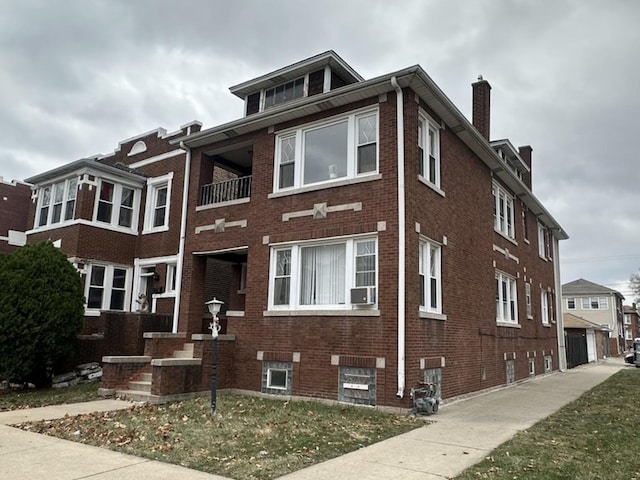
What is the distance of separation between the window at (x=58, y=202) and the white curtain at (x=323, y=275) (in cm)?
994

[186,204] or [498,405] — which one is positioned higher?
[186,204]

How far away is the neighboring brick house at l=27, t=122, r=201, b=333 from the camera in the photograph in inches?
685

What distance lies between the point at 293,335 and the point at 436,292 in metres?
3.49

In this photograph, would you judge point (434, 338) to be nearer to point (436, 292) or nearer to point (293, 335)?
point (436, 292)

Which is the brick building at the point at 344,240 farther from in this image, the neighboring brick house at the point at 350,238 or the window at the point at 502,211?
the window at the point at 502,211

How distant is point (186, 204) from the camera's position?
15117 mm

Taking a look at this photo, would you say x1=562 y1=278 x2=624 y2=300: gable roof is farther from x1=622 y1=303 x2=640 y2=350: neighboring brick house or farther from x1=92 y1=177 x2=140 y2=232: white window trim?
x1=92 y1=177 x2=140 y2=232: white window trim

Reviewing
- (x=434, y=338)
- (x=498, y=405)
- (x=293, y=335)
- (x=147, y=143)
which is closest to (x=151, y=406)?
(x=293, y=335)

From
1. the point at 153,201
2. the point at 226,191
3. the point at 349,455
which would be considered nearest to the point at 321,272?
the point at 226,191

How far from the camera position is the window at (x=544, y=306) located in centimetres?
2268

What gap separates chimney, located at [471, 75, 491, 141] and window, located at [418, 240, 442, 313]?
6852mm

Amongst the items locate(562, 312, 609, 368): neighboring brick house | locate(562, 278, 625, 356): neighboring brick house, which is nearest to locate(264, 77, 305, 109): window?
locate(562, 312, 609, 368): neighboring brick house

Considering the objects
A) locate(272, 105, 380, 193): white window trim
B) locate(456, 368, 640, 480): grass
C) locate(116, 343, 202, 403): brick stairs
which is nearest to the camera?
locate(456, 368, 640, 480): grass

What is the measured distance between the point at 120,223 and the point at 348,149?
403 inches
